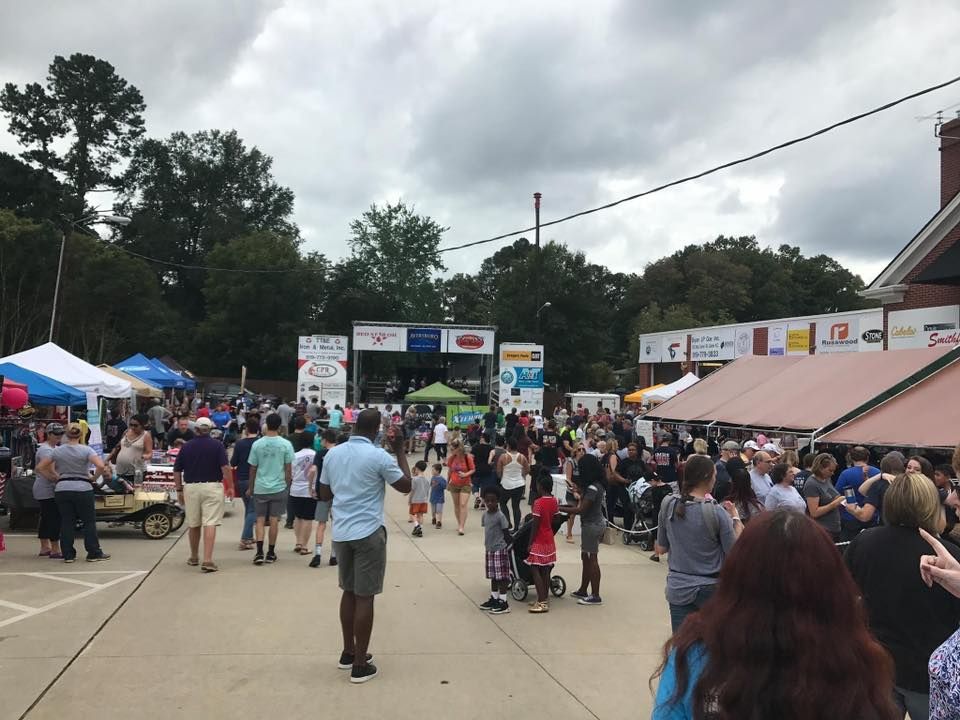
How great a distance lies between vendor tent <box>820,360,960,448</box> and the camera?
9.92 metres

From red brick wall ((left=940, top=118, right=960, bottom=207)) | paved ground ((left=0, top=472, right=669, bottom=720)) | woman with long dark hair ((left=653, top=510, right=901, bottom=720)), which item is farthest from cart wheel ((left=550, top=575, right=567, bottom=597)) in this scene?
red brick wall ((left=940, top=118, right=960, bottom=207))

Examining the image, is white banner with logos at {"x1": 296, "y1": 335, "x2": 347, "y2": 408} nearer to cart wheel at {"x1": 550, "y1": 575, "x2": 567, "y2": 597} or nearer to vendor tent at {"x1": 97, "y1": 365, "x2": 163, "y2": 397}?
vendor tent at {"x1": 97, "y1": 365, "x2": 163, "y2": 397}

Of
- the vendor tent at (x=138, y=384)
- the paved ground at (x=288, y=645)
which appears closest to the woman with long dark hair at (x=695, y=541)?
the paved ground at (x=288, y=645)

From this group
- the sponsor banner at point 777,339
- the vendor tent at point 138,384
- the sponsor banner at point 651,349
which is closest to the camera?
the vendor tent at point 138,384

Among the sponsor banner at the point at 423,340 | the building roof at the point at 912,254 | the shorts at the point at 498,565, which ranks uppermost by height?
the building roof at the point at 912,254

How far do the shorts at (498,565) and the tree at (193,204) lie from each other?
59.7 meters

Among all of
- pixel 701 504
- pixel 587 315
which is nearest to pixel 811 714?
pixel 701 504

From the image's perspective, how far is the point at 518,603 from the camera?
27.6ft

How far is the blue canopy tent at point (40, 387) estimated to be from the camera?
14.0 metres

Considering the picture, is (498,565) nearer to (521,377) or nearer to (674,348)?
(521,377)

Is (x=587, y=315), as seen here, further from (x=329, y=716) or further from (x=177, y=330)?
(x=329, y=716)

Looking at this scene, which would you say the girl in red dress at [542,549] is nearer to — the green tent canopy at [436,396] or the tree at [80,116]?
the green tent canopy at [436,396]

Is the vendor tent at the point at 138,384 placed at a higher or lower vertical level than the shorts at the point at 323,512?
higher

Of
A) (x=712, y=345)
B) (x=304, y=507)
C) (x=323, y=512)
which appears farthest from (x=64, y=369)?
(x=712, y=345)
